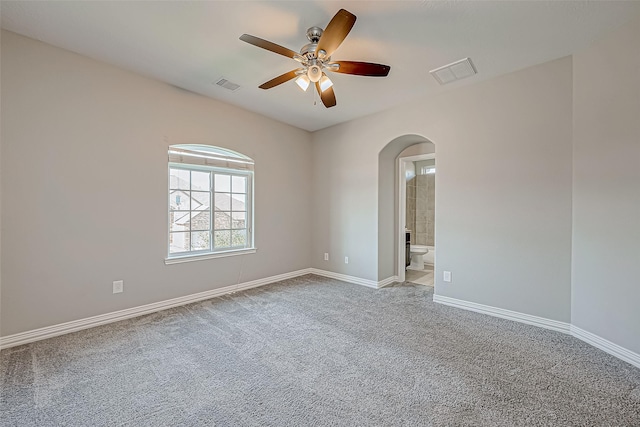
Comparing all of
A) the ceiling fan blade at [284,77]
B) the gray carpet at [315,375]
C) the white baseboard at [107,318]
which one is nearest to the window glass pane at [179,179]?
the white baseboard at [107,318]

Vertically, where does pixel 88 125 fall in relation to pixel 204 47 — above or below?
below

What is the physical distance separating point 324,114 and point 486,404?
383 centimetres

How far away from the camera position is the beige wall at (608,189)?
218 cm

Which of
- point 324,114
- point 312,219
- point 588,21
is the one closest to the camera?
point 588,21

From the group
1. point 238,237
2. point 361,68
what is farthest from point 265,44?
point 238,237

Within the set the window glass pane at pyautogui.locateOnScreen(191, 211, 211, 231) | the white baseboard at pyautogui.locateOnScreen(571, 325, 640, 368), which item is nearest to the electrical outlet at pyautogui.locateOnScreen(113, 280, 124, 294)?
the window glass pane at pyautogui.locateOnScreen(191, 211, 211, 231)

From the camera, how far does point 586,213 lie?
2.54 metres

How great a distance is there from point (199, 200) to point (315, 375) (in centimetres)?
278

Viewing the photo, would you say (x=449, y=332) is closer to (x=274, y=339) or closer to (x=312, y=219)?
(x=274, y=339)

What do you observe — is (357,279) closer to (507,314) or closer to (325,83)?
(507,314)

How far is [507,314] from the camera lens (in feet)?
10.00

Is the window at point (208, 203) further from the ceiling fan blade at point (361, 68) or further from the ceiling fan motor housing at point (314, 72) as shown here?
the ceiling fan blade at point (361, 68)

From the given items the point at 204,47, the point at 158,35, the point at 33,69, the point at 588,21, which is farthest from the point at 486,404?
the point at 33,69

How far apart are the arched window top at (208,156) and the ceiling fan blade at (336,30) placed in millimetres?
2295
